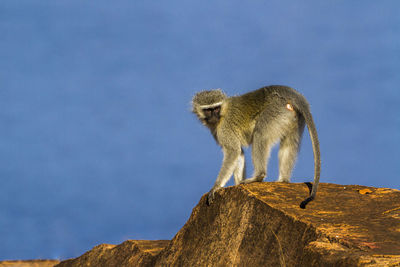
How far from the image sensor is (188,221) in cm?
690

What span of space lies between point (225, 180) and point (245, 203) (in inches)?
59.9

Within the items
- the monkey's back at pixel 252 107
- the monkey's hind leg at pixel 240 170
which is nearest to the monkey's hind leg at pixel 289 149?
the monkey's back at pixel 252 107

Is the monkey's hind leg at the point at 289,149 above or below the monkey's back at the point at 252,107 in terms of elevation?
below

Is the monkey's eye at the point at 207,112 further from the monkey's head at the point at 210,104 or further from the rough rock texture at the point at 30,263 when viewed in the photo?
the rough rock texture at the point at 30,263

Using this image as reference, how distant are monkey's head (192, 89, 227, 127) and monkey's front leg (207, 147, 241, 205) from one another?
2.19ft

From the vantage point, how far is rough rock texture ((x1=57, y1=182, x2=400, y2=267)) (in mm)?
4719

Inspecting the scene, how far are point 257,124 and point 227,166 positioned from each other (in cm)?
86

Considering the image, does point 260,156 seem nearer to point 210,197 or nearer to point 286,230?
point 210,197

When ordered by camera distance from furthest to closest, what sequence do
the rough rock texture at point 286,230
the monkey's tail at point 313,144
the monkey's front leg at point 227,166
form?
the monkey's front leg at point 227,166, the monkey's tail at point 313,144, the rough rock texture at point 286,230

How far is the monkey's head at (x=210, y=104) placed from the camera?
852cm

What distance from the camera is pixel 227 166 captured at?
7840mm

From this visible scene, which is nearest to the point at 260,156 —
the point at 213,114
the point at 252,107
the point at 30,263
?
the point at 252,107

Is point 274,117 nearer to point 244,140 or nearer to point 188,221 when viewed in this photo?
point 244,140

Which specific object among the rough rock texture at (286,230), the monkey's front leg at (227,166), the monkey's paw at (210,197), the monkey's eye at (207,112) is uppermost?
the monkey's eye at (207,112)
